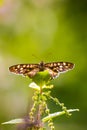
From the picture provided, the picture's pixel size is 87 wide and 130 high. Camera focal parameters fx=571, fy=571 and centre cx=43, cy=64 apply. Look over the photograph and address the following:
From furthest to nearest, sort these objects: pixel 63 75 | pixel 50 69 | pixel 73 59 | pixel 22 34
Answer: pixel 22 34 < pixel 73 59 < pixel 63 75 < pixel 50 69

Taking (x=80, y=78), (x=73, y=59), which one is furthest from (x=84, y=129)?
(x=73, y=59)

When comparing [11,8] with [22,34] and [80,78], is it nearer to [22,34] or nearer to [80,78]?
[22,34]

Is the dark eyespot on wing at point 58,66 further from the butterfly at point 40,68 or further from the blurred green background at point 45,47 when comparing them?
the blurred green background at point 45,47

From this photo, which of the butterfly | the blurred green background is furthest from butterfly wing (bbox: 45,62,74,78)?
the blurred green background

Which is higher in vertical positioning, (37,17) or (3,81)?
(37,17)

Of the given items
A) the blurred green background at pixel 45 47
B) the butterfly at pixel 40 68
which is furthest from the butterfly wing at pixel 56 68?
the blurred green background at pixel 45 47

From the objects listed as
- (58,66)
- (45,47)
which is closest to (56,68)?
(58,66)

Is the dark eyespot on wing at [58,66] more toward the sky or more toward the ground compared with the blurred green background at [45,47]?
more toward the ground

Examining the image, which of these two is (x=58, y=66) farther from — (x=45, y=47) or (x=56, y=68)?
(x=45, y=47)

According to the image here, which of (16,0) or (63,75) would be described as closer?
(63,75)
